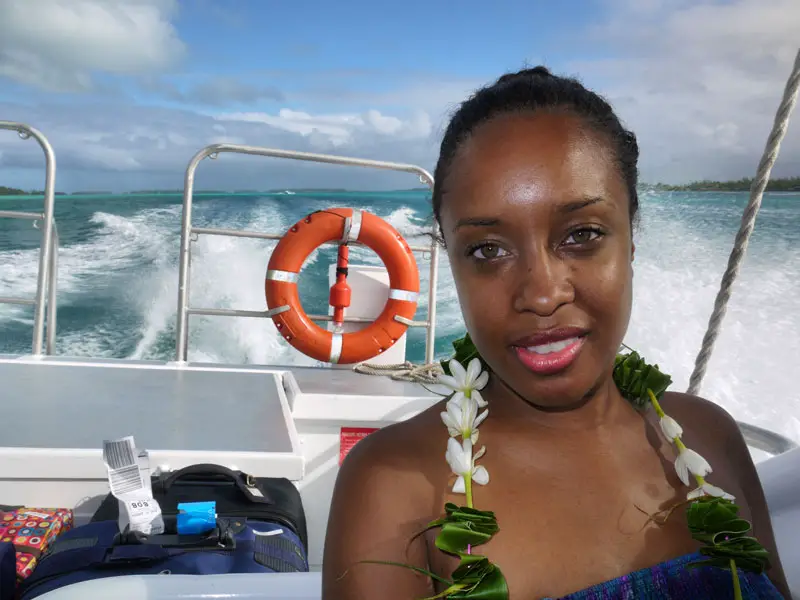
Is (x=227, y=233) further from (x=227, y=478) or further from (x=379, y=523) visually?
(x=379, y=523)

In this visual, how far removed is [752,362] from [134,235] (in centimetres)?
840

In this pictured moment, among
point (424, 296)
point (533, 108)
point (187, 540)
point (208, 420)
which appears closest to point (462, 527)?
point (533, 108)

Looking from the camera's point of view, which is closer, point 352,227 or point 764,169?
point 764,169

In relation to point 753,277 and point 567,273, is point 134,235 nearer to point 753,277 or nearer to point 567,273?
point 753,277

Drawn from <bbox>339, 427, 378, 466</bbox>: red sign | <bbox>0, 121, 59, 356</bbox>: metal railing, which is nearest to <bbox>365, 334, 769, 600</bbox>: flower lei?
<bbox>339, 427, 378, 466</bbox>: red sign

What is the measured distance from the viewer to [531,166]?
0.64m

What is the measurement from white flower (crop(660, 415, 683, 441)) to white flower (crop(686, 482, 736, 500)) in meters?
0.06

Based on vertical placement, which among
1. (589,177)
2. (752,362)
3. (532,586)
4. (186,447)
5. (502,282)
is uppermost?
(589,177)

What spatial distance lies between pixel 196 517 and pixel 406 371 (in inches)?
53.6

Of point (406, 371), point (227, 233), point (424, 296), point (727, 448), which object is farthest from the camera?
point (424, 296)

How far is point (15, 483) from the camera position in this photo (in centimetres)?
147

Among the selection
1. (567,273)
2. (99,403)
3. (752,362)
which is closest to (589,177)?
(567,273)

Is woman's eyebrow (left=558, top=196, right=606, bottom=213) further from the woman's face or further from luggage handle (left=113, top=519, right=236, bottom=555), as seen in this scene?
luggage handle (left=113, top=519, right=236, bottom=555)

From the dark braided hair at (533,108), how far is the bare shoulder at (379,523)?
0.26 m
